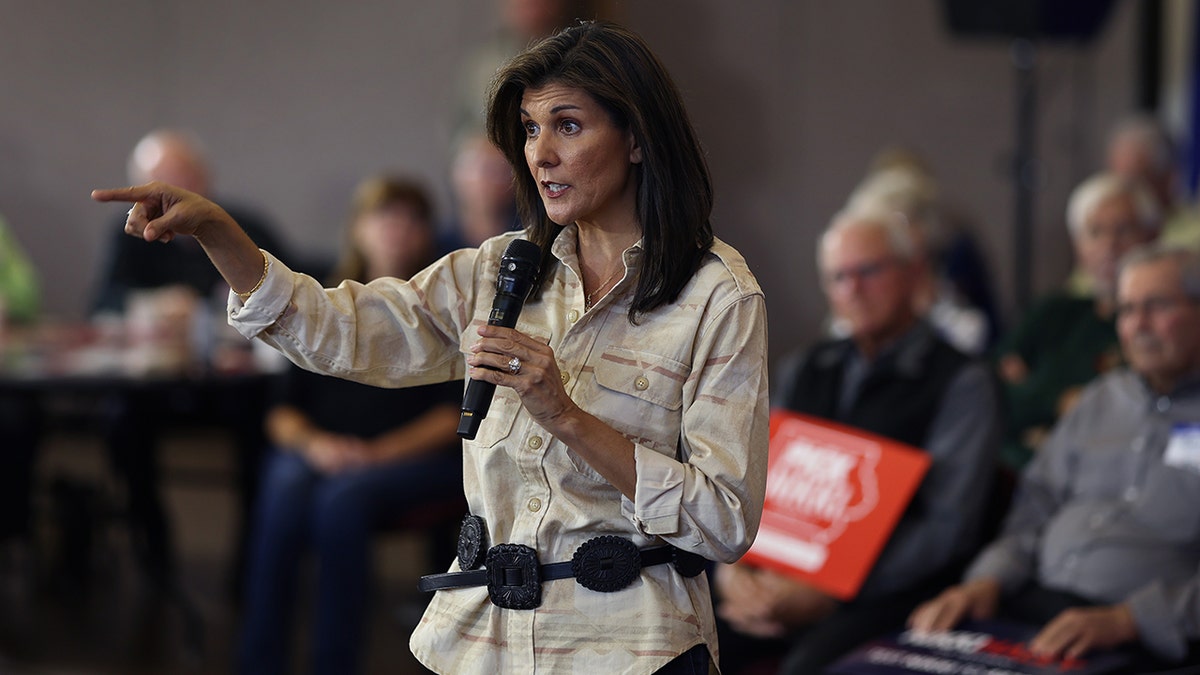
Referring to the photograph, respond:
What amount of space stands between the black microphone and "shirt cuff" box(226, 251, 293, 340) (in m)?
0.22

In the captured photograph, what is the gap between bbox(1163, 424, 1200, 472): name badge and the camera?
102 inches

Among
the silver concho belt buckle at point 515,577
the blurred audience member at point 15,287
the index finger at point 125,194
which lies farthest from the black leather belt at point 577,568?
the blurred audience member at point 15,287

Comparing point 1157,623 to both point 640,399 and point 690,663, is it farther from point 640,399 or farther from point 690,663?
point 640,399

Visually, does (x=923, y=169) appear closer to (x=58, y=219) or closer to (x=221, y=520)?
(x=221, y=520)

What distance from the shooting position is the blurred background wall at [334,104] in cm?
682

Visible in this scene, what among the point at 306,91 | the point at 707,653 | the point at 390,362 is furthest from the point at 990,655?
the point at 306,91

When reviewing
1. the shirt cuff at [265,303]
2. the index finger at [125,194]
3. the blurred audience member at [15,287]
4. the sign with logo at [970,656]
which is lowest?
the sign with logo at [970,656]

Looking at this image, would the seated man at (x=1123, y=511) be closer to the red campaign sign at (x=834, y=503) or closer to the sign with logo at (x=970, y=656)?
the sign with logo at (x=970, y=656)

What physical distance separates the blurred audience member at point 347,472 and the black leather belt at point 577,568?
6.99 feet

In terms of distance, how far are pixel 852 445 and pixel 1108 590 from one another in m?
0.56

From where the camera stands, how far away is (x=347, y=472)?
3.68 metres

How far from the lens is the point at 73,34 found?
22.6 feet

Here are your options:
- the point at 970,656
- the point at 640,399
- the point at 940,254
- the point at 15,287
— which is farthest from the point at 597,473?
the point at 15,287

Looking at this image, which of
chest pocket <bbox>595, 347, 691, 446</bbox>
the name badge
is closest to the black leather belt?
chest pocket <bbox>595, 347, 691, 446</bbox>
